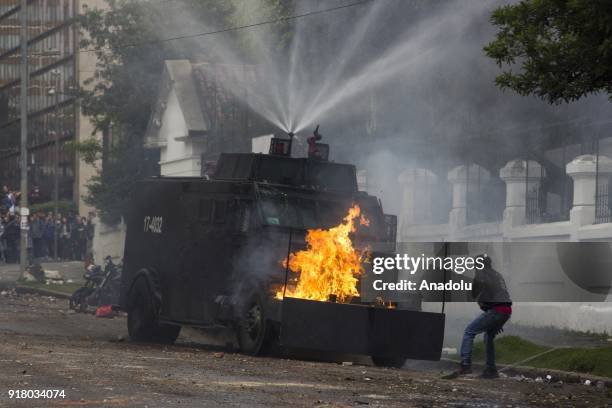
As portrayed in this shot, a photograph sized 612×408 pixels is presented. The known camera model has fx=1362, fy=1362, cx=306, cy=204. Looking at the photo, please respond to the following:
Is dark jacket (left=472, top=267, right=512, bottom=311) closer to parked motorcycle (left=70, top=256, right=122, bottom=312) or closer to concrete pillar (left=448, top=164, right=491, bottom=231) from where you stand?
concrete pillar (left=448, top=164, right=491, bottom=231)

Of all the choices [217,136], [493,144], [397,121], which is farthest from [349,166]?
[217,136]

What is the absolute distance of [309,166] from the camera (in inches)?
802

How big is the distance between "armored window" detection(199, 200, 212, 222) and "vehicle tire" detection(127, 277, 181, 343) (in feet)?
6.27

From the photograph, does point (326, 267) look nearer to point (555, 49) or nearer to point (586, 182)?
point (555, 49)

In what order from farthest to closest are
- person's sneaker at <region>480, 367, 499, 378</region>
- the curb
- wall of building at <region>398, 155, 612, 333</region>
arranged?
the curb, wall of building at <region>398, 155, 612, 333</region>, person's sneaker at <region>480, 367, 499, 378</region>

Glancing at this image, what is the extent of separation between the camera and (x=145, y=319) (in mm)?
21359

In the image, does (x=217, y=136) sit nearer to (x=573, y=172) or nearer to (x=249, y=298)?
(x=573, y=172)

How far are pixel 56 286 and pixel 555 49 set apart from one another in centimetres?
2541

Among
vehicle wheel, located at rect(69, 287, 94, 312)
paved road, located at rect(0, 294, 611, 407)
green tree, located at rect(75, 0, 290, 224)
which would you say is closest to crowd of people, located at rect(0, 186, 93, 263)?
green tree, located at rect(75, 0, 290, 224)

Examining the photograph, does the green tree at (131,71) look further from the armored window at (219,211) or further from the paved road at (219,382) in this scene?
the paved road at (219,382)

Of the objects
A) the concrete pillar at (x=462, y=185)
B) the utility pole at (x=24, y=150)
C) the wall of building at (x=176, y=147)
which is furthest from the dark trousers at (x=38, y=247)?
the concrete pillar at (x=462, y=185)

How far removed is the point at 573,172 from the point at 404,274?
487cm

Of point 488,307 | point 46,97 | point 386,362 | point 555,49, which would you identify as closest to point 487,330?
point 488,307

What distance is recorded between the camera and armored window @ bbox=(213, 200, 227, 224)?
19469 millimetres
